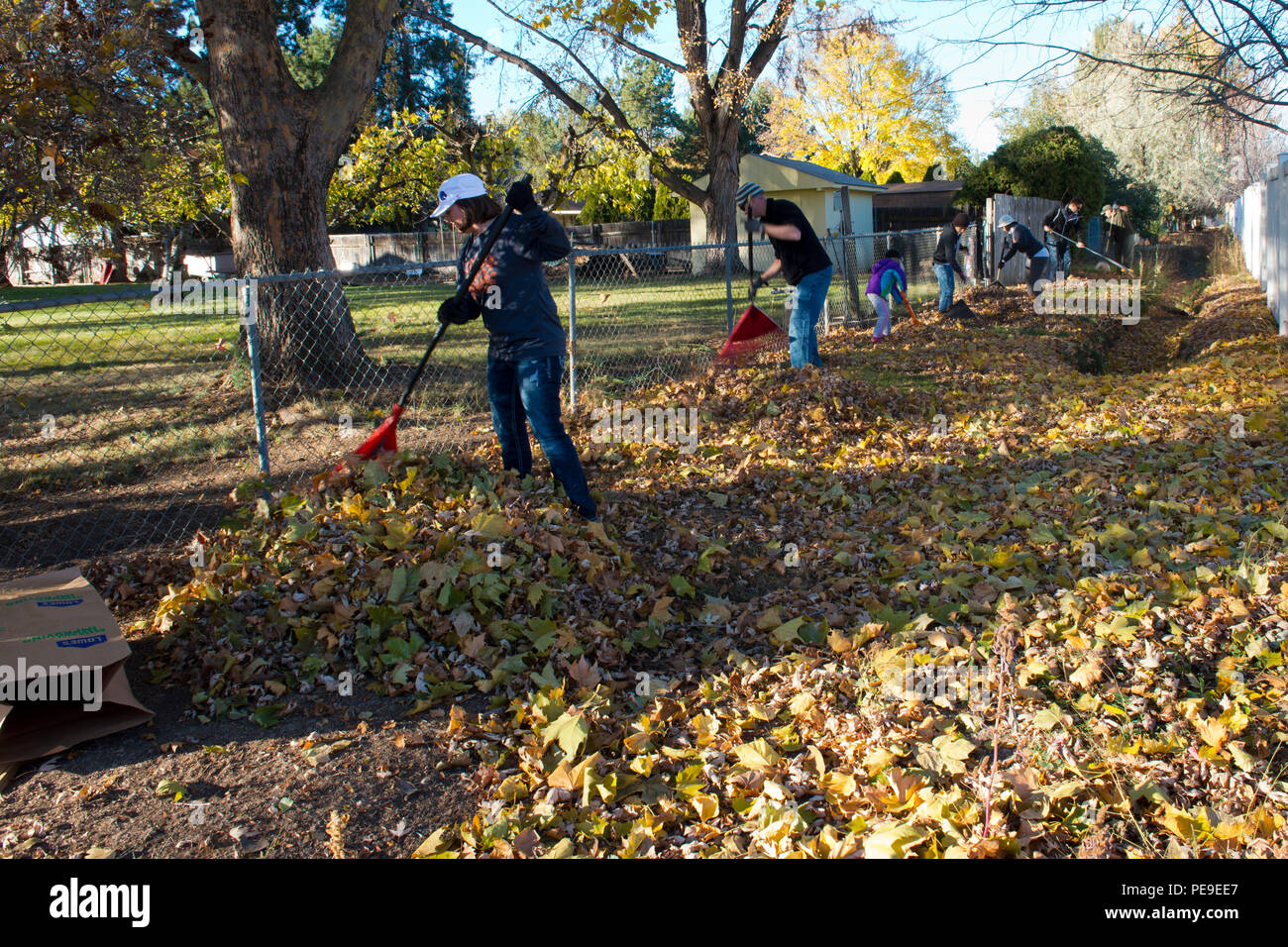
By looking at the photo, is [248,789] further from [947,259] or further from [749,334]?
[947,259]

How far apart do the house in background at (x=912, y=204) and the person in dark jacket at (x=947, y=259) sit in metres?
30.0

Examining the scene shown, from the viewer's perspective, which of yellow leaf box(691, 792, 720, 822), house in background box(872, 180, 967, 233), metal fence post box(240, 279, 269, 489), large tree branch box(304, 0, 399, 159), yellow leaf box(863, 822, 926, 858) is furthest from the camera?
house in background box(872, 180, 967, 233)

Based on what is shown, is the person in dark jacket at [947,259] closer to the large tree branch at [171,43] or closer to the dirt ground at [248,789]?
the large tree branch at [171,43]

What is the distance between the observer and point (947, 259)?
13453mm

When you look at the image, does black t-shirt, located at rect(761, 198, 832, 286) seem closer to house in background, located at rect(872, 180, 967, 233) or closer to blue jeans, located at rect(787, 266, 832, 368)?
blue jeans, located at rect(787, 266, 832, 368)

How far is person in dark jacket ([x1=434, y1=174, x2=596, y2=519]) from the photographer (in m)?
4.68

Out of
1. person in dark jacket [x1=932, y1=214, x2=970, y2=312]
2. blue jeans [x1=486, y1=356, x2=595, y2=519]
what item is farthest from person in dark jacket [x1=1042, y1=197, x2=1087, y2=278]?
blue jeans [x1=486, y1=356, x2=595, y2=519]

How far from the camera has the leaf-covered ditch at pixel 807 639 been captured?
2.73 meters

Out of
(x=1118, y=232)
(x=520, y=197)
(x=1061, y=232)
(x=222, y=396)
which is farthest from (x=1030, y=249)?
(x=1118, y=232)

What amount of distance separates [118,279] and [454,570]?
35.3m

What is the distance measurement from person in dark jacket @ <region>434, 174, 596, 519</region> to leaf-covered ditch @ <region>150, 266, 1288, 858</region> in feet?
1.63

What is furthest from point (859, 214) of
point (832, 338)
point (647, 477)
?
point (647, 477)

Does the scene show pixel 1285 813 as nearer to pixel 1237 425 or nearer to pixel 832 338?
pixel 1237 425

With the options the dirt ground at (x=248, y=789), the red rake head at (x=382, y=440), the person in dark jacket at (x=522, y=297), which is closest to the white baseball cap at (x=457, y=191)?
the person in dark jacket at (x=522, y=297)
